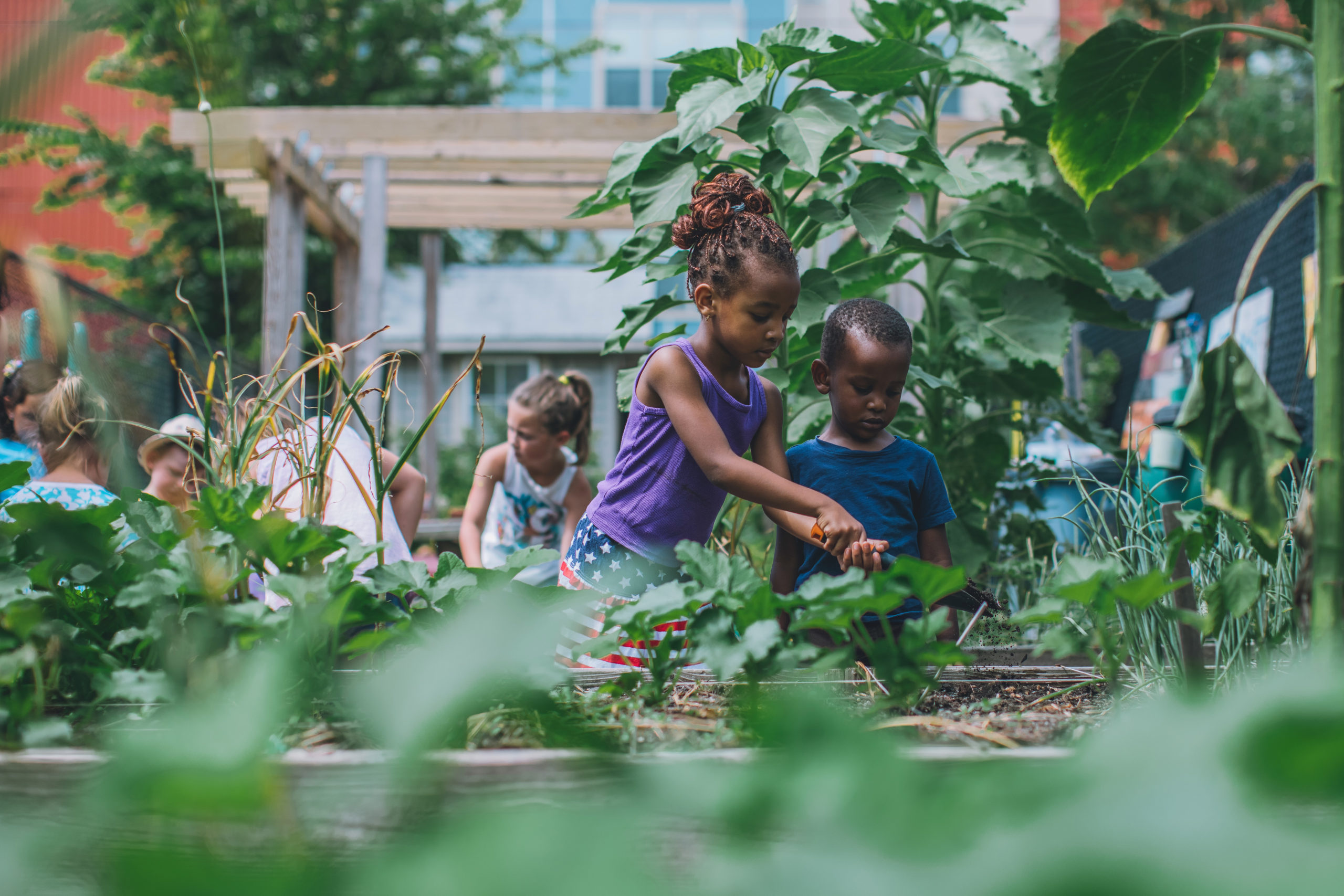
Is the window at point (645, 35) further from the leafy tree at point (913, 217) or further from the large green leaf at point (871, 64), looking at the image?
the large green leaf at point (871, 64)

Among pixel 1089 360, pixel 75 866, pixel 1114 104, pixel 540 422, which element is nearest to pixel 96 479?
pixel 540 422

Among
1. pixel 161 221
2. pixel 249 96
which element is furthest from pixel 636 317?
pixel 161 221

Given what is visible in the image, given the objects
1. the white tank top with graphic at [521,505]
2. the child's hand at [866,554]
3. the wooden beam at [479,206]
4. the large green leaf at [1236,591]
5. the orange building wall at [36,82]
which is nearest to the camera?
the orange building wall at [36,82]

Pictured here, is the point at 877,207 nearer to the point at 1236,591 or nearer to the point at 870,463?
the point at 870,463

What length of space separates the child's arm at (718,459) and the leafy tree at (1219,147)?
959 cm

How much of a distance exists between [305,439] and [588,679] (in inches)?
20.1

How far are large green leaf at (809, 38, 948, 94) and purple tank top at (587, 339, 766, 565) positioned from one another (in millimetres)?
602

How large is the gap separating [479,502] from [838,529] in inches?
86.1

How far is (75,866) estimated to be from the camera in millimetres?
515

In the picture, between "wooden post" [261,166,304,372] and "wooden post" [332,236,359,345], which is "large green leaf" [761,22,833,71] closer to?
"wooden post" [261,166,304,372]

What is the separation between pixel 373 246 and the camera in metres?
5.57

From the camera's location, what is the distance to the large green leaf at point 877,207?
1.81 meters

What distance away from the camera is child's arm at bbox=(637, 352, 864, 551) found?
4.25ft

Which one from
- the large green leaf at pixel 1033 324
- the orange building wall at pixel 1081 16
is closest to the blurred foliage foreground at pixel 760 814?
the large green leaf at pixel 1033 324
